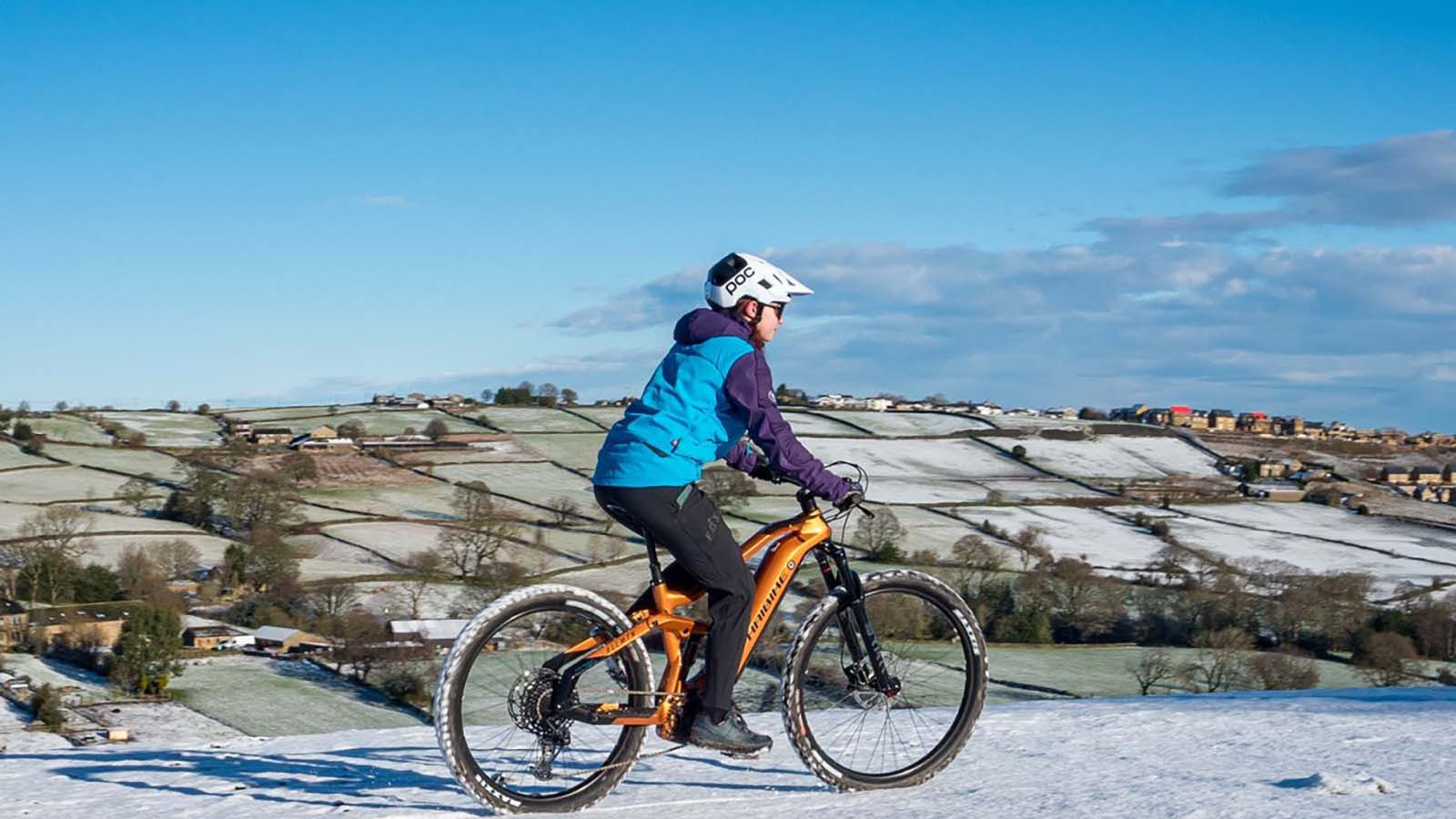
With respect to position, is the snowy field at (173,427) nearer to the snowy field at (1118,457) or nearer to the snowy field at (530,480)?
the snowy field at (530,480)

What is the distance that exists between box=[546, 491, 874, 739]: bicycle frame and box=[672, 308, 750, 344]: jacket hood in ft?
2.86

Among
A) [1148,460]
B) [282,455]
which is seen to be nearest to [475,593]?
[282,455]

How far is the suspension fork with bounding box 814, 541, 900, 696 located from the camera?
6090 millimetres

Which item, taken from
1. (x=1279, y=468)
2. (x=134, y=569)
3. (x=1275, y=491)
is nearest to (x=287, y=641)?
(x=134, y=569)

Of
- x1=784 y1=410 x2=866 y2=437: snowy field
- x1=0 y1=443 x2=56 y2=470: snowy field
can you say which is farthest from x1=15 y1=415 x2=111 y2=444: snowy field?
x1=784 y1=410 x2=866 y2=437: snowy field

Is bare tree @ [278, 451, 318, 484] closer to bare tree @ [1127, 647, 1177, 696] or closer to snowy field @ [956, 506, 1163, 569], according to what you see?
snowy field @ [956, 506, 1163, 569]

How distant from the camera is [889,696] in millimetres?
6215

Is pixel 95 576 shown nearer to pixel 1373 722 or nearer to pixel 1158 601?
pixel 1158 601

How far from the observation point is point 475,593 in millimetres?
32188

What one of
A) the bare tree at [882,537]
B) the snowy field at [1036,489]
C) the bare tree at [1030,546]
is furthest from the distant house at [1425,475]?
the bare tree at [882,537]

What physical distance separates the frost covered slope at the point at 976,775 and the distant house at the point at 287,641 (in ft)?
69.7

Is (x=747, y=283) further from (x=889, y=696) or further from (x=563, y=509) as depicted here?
(x=563, y=509)

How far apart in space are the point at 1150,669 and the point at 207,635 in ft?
64.1

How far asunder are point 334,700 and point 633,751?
1838 centimetres
